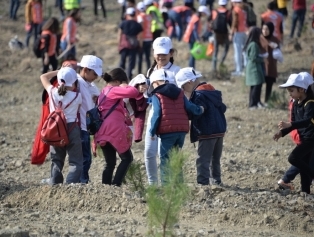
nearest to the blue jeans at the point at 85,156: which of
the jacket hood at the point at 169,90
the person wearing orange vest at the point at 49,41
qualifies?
the jacket hood at the point at 169,90

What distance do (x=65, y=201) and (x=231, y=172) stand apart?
3.36 m

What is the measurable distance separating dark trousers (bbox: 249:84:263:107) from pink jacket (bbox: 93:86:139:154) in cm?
762

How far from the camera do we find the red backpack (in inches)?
375

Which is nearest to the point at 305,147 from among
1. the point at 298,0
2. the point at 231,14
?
the point at 231,14

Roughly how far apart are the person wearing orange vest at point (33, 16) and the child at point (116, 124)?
15362 mm

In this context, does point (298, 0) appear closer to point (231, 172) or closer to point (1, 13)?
point (1, 13)

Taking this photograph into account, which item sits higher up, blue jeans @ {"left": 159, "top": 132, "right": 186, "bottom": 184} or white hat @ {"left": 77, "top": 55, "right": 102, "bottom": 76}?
white hat @ {"left": 77, "top": 55, "right": 102, "bottom": 76}

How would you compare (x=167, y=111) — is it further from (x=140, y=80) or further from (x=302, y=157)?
(x=302, y=157)

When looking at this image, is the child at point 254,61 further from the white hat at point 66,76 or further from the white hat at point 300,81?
the white hat at point 66,76

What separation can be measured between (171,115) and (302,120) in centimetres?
157

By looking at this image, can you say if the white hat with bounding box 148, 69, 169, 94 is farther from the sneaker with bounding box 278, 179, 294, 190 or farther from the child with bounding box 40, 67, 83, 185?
the sneaker with bounding box 278, 179, 294, 190

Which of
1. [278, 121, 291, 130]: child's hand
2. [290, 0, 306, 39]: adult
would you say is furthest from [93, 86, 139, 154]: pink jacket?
[290, 0, 306, 39]: adult

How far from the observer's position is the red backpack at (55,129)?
375 inches

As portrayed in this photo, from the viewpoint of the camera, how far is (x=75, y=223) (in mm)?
8570
